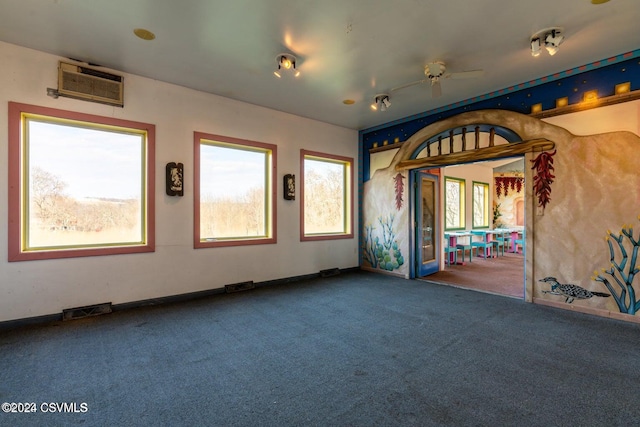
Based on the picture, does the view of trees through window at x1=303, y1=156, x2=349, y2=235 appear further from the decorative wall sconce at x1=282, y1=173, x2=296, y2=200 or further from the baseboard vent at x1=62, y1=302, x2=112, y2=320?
the baseboard vent at x1=62, y1=302, x2=112, y2=320

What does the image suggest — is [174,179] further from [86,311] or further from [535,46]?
[535,46]

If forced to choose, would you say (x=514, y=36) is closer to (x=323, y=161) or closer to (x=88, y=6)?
(x=323, y=161)

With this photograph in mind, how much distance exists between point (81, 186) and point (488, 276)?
7.07 m

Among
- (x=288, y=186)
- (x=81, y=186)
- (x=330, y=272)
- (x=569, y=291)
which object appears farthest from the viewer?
Answer: (x=330, y=272)

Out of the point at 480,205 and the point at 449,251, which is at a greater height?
the point at 480,205

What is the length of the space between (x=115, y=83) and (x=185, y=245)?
7.54ft

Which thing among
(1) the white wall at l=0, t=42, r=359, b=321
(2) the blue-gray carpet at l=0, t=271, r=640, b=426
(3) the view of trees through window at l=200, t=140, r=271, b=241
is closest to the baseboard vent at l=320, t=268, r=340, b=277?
(1) the white wall at l=0, t=42, r=359, b=321

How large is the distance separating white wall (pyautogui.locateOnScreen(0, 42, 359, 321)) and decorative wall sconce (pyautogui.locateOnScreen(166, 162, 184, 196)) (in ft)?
0.33

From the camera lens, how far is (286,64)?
358 centimetres

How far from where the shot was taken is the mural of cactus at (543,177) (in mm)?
4109

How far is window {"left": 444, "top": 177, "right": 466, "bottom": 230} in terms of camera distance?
9.14 m

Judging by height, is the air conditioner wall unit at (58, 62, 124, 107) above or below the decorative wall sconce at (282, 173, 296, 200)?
above

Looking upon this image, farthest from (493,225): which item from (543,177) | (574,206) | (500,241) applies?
(574,206)

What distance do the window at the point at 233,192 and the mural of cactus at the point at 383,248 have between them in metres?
2.25
